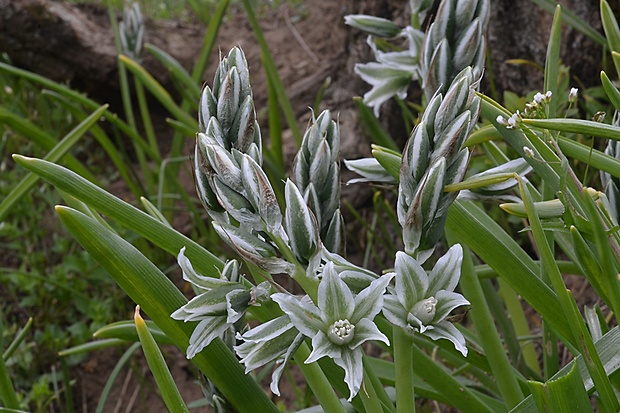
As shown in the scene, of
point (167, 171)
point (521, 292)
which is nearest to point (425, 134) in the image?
point (521, 292)

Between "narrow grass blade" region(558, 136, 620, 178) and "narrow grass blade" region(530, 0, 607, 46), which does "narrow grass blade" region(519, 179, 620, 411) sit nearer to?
"narrow grass blade" region(558, 136, 620, 178)

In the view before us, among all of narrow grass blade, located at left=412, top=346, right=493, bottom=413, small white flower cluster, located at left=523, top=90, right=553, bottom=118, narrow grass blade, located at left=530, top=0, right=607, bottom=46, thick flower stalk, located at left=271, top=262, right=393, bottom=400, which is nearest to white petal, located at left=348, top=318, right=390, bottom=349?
thick flower stalk, located at left=271, top=262, right=393, bottom=400

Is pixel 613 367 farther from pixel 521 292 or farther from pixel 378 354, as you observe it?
pixel 378 354

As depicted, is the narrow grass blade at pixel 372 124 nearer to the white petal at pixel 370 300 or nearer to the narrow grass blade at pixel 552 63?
the narrow grass blade at pixel 552 63

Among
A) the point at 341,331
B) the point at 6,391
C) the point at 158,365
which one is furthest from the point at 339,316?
the point at 6,391

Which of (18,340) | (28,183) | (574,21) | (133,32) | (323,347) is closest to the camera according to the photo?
(323,347)

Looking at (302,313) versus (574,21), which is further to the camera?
(574,21)

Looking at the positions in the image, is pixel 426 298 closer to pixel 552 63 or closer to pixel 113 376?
pixel 552 63
